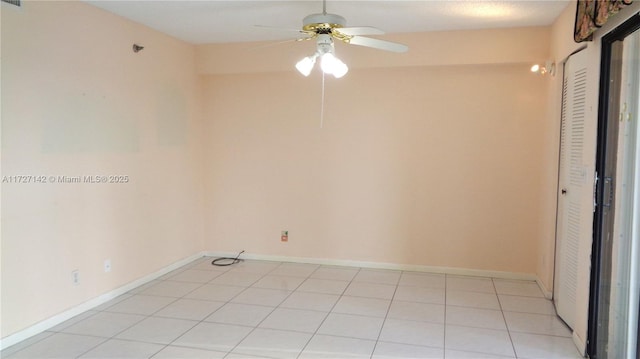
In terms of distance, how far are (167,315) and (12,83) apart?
2.03 m

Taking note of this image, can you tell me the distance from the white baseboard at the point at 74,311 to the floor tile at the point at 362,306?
1.96 m

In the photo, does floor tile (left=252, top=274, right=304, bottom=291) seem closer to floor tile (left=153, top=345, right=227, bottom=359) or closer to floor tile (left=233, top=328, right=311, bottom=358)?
floor tile (left=233, top=328, right=311, bottom=358)

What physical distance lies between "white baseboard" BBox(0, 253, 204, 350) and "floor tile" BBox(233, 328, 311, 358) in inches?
58.0

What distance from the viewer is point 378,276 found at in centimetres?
454

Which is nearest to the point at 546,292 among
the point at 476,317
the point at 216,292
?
the point at 476,317

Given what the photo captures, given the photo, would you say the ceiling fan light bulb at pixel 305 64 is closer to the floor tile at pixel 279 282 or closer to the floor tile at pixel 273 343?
the floor tile at pixel 273 343

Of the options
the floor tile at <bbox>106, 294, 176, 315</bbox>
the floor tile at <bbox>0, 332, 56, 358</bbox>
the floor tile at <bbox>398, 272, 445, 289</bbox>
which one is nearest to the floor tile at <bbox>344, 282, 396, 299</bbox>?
the floor tile at <bbox>398, 272, 445, 289</bbox>

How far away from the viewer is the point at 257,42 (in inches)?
188

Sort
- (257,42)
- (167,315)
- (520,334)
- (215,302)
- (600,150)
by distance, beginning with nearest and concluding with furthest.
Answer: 1. (600,150)
2. (520,334)
3. (167,315)
4. (215,302)
5. (257,42)

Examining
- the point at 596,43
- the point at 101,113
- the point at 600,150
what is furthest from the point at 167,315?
the point at 596,43

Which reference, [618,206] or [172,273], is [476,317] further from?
[172,273]

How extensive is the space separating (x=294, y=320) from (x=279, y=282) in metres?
0.97

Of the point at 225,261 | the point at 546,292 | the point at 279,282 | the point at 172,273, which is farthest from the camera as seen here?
the point at 225,261

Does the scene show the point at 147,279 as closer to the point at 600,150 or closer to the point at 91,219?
the point at 91,219
